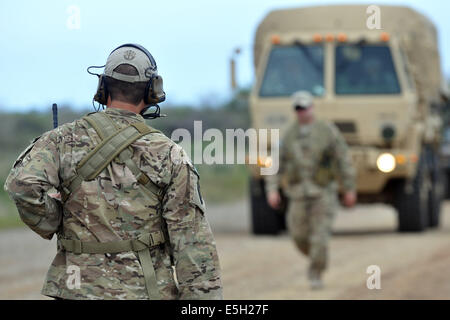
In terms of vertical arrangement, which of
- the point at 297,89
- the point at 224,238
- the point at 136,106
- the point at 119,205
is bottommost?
the point at 224,238

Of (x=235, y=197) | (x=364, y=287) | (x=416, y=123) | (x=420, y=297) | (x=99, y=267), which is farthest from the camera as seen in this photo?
(x=235, y=197)

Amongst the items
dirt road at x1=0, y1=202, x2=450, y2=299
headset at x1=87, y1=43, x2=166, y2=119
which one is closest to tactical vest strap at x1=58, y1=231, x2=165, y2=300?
headset at x1=87, y1=43, x2=166, y2=119

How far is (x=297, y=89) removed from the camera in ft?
50.9

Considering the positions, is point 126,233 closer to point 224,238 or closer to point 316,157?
point 316,157

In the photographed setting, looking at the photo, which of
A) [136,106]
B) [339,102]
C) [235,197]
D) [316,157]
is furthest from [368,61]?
[235,197]

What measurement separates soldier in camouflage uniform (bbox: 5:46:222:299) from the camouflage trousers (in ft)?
19.0

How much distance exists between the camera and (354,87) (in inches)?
613

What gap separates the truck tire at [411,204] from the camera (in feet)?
52.7

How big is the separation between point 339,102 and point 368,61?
0.69 meters

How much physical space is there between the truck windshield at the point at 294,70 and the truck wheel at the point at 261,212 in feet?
4.61

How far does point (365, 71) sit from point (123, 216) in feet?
38.2

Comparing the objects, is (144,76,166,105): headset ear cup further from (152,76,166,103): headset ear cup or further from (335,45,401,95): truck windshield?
(335,45,401,95): truck windshield

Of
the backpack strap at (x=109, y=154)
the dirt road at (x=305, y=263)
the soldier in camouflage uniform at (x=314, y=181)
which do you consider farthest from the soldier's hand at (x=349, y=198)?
the backpack strap at (x=109, y=154)

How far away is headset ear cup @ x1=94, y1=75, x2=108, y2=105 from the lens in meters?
4.31
